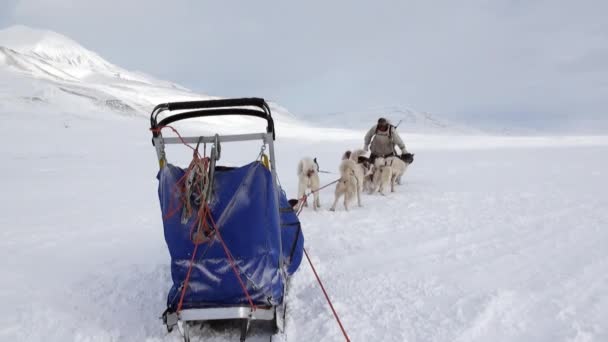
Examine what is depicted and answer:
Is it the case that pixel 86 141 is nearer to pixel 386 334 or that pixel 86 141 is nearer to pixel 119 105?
pixel 386 334

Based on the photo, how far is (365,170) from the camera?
6.86 meters

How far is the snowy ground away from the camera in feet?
8.09

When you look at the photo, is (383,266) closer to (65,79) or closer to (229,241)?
(229,241)

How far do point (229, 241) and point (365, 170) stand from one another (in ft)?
16.0

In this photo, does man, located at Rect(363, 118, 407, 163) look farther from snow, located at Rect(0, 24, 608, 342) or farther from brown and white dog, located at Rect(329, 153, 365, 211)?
brown and white dog, located at Rect(329, 153, 365, 211)

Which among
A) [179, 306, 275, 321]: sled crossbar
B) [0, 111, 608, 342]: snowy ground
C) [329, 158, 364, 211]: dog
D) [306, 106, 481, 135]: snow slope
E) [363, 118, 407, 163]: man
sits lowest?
[0, 111, 608, 342]: snowy ground

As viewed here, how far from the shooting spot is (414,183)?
8312 millimetres

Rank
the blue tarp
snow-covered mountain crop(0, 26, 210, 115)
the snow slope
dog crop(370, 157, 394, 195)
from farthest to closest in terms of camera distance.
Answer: the snow slope < snow-covered mountain crop(0, 26, 210, 115) < dog crop(370, 157, 394, 195) < the blue tarp

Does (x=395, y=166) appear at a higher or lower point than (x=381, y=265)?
higher

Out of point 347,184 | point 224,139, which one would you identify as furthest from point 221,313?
point 347,184

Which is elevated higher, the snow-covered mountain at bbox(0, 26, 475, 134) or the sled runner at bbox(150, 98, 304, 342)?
the snow-covered mountain at bbox(0, 26, 475, 134)

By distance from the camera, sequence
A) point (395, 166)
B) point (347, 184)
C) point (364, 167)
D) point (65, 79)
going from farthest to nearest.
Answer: point (65, 79)
point (395, 166)
point (364, 167)
point (347, 184)

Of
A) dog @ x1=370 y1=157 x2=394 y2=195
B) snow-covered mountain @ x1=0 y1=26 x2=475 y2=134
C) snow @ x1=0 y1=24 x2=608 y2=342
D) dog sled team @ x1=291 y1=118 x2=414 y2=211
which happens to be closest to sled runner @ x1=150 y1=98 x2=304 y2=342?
snow @ x1=0 y1=24 x2=608 y2=342

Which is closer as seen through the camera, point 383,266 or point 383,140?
point 383,266
